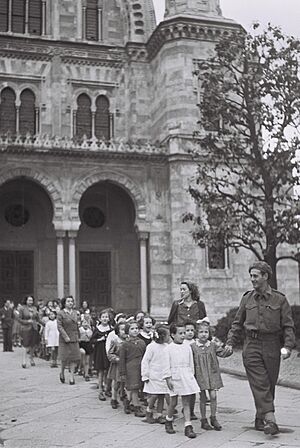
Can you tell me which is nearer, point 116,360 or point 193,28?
point 116,360


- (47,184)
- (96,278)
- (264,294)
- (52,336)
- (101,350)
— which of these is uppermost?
(47,184)

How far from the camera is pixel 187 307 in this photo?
9.66 meters

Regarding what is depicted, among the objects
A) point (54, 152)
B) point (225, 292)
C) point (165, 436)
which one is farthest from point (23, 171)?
point (165, 436)

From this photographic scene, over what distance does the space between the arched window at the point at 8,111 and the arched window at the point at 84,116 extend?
2803 millimetres

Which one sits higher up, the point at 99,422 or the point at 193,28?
the point at 193,28

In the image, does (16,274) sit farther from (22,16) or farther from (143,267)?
(22,16)

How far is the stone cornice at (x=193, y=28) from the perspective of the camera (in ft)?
88.5

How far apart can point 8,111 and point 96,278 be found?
8168mm

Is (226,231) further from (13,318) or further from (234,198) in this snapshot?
(13,318)

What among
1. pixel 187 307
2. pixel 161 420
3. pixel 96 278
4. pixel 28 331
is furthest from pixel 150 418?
pixel 96 278

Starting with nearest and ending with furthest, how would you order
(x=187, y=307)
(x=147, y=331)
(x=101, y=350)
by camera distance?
(x=187, y=307)
(x=147, y=331)
(x=101, y=350)

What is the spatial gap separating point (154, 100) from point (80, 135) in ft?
11.9

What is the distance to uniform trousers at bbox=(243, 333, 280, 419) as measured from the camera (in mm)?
7664

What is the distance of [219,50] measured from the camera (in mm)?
18016
